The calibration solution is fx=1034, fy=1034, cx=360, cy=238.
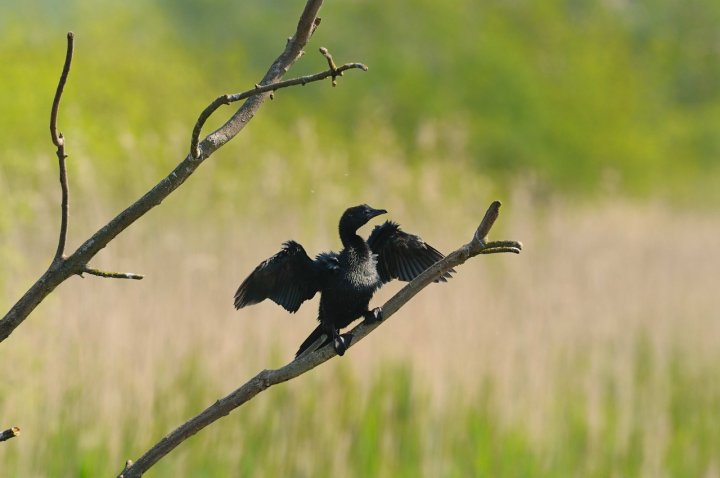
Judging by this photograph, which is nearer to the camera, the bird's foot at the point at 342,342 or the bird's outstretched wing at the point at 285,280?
the bird's foot at the point at 342,342

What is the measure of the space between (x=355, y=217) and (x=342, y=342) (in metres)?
0.30

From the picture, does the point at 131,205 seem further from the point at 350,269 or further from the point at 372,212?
the point at 372,212

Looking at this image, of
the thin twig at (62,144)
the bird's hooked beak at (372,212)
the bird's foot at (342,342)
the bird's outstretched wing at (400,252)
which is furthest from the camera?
the bird's hooked beak at (372,212)

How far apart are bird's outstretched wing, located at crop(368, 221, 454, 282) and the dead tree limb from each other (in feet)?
1.60

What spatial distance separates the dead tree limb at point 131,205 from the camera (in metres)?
0.97

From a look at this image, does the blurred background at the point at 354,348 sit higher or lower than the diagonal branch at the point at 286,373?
higher

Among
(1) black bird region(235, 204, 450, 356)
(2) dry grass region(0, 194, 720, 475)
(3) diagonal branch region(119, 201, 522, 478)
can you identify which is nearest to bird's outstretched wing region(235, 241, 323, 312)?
(1) black bird region(235, 204, 450, 356)

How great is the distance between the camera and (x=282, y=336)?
5.88 metres

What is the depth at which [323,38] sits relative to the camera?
28.4 m

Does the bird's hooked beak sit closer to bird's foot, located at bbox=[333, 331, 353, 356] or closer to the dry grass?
bird's foot, located at bbox=[333, 331, 353, 356]

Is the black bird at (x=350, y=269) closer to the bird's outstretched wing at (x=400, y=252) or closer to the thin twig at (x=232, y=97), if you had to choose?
the bird's outstretched wing at (x=400, y=252)

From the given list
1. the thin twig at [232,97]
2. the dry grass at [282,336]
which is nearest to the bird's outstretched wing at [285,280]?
the thin twig at [232,97]

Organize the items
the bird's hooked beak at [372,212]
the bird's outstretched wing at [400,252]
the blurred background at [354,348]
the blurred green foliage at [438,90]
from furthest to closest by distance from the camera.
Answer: the blurred green foliage at [438,90], the blurred background at [354,348], the bird's hooked beak at [372,212], the bird's outstretched wing at [400,252]

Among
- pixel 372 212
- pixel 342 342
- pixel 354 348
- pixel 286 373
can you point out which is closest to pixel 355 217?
pixel 372 212
